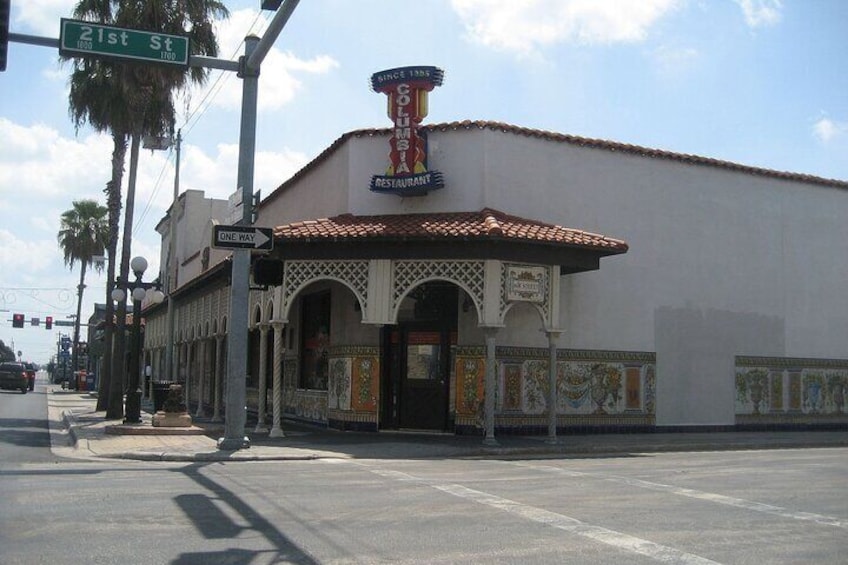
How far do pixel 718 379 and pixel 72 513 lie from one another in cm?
1705

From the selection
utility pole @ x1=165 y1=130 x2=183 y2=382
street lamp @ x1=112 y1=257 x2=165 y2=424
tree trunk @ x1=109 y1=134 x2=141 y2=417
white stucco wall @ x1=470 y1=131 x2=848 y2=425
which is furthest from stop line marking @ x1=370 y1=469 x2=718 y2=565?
utility pole @ x1=165 y1=130 x2=183 y2=382

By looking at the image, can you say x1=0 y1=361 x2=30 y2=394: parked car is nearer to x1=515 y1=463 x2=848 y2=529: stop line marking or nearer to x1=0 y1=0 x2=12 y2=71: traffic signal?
x1=0 y1=0 x2=12 y2=71: traffic signal

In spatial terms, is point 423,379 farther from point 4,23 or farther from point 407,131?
point 4,23

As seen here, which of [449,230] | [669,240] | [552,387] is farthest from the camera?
[669,240]

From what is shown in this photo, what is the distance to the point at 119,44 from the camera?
41.5 feet

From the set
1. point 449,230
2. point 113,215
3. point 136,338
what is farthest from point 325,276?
point 113,215

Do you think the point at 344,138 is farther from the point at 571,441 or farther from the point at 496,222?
the point at 571,441

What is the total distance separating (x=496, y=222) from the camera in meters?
17.4

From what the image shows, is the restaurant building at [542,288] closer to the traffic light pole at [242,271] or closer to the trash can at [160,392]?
the traffic light pole at [242,271]

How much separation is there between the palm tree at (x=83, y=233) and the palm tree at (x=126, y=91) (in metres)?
31.5

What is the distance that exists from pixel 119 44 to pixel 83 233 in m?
47.8

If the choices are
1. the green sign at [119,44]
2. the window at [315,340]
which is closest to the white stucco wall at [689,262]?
the window at [315,340]

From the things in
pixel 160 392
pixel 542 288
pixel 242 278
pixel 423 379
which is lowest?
pixel 160 392

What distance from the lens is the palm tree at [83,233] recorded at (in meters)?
56.7
